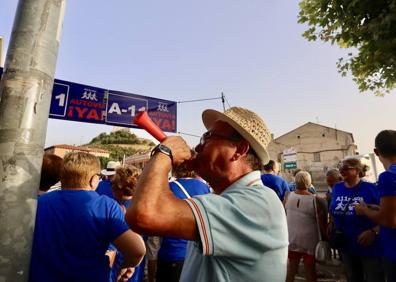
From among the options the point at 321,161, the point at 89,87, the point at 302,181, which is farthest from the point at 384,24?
the point at 321,161

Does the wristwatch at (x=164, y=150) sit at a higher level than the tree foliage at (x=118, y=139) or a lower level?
lower

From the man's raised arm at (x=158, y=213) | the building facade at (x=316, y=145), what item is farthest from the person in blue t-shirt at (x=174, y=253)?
the building facade at (x=316, y=145)

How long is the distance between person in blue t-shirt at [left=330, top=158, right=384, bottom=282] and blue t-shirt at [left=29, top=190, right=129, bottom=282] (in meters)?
3.11

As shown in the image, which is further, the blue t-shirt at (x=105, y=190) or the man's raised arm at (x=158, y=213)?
the blue t-shirt at (x=105, y=190)

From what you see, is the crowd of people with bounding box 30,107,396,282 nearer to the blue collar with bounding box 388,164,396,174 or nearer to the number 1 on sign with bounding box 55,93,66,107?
the blue collar with bounding box 388,164,396,174

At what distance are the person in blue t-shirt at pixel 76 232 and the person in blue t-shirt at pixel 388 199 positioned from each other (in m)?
2.34

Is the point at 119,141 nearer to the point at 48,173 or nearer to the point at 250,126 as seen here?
the point at 48,173

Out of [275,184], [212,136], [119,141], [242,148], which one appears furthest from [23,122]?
[119,141]

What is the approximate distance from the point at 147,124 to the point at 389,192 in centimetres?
246

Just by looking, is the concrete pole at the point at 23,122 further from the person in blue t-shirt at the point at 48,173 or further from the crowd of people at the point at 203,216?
the person in blue t-shirt at the point at 48,173

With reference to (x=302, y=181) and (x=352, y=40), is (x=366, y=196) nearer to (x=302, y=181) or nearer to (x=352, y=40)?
(x=302, y=181)

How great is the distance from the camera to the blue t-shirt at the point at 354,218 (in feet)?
11.3

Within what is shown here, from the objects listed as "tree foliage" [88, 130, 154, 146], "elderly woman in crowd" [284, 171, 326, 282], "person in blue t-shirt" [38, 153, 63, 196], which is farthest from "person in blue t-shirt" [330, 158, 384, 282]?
"tree foliage" [88, 130, 154, 146]

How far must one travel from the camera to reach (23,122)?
133 cm
